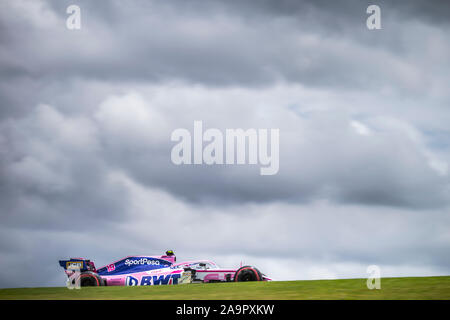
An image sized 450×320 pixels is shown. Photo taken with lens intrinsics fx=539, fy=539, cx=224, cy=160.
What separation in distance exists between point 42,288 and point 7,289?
64.7 inches

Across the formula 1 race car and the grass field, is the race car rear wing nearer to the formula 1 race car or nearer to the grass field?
the formula 1 race car

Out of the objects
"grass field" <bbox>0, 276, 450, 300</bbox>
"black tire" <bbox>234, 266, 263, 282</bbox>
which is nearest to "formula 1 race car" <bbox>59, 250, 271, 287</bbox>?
"black tire" <bbox>234, 266, 263, 282</bbox>

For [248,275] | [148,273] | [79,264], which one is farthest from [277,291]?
[79,264]

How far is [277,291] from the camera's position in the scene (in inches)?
609

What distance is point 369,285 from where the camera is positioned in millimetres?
15930

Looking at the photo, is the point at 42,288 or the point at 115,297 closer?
the point at 115,297

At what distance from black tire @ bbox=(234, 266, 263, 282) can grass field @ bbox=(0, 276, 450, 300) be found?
1.55 metres

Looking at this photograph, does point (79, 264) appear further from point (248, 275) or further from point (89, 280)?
point (248, 275)

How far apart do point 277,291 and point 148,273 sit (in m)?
7.34

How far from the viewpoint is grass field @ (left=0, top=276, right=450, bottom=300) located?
1412cm
